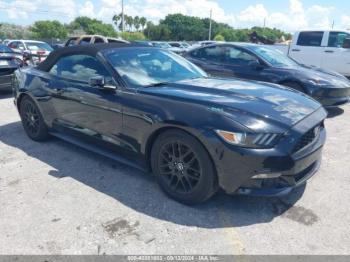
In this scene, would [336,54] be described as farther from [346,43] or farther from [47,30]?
[47,30]

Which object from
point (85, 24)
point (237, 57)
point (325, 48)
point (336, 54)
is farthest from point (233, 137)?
point (85, 24)

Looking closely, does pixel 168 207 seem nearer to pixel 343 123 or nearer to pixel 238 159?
pixel 238 159

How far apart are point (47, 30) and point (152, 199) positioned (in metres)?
69.6

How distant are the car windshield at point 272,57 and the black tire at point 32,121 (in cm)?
469

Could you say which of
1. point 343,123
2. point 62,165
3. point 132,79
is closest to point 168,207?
point 132,79

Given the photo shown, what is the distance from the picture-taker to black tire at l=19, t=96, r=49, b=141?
489cm

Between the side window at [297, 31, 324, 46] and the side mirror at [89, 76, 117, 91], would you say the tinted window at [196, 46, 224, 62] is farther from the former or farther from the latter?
the side window at [297, 31, 324, 46]

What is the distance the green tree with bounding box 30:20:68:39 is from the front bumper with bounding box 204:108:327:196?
223ft

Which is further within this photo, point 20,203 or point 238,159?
point 20,203

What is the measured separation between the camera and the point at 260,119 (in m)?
2.88

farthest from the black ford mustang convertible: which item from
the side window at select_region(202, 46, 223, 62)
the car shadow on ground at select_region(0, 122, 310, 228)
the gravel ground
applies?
the side window at select_region(202, 46, 223, 62)

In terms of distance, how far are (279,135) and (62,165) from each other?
273 centimetres

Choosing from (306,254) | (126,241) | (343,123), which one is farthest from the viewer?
(343,123)

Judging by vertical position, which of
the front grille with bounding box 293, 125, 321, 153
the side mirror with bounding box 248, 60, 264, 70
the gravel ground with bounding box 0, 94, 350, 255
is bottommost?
the gravel ground with bounding box 0, 94, 350, 255
